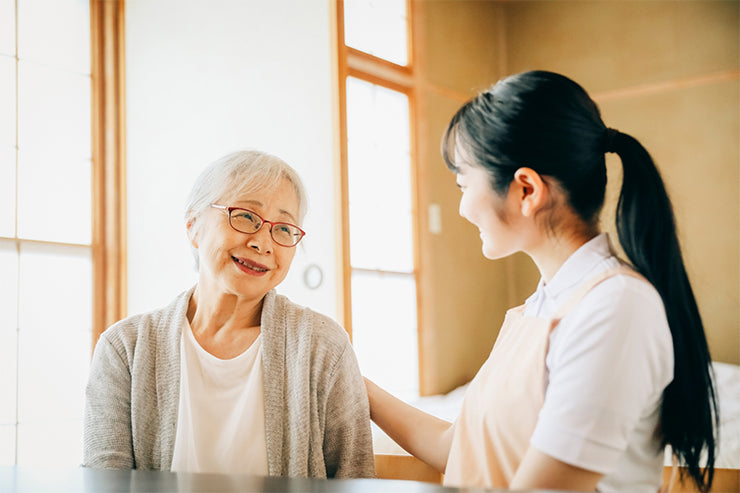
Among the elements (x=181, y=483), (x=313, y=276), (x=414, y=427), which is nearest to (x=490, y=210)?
(x=414, y=427)

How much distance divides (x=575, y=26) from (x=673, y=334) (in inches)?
204

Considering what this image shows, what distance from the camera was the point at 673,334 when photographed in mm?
1172

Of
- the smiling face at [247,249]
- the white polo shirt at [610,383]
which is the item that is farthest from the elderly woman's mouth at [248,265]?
the white polo shirt at [610,383]

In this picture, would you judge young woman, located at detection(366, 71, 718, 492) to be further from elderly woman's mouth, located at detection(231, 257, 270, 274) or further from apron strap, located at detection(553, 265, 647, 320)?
elderly woman's mouth, located at detection(231, 257, 270, 274)

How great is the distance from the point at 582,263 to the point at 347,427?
0.73m

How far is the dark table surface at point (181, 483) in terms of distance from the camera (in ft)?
2.36

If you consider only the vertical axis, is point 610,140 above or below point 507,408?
above

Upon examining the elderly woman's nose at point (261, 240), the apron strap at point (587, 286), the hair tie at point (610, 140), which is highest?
the hair tie at point (610, 140)

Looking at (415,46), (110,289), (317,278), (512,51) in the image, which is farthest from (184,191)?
(512,51)

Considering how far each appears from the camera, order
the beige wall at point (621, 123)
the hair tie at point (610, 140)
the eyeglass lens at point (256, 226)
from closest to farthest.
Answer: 1. the hair tie at point (610, 140)
2. the eyeglass lens at point (256, 226)
3. the beige wall at point (621, 123)

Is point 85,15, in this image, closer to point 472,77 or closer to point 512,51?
point 472,77

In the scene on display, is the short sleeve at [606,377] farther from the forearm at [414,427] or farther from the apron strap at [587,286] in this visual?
the forearm at [414,427]

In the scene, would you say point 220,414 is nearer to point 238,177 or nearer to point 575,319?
point 238,177

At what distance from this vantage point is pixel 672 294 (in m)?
1.18
